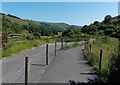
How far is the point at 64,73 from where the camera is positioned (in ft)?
29.5

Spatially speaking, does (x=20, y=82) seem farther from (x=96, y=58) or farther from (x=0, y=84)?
(x=96, y=58)

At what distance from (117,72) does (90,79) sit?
1805mm

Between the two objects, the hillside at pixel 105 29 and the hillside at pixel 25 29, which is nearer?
the hillside at pixel 25 29

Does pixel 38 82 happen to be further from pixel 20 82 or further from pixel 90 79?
pixel 90 79

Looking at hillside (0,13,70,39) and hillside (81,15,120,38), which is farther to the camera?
hillside (81,15,120,38)

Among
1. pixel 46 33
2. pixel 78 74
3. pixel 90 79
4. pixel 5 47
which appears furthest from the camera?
pixel 46 33

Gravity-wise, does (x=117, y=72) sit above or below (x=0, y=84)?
above

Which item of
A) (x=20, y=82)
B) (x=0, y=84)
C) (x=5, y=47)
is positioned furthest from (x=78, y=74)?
(x=5, y=47)

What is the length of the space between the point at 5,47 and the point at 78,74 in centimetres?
1085

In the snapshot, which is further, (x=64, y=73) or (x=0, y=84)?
(x=64, y=73)

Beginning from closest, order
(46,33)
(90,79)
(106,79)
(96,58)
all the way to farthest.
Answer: (106,79) < (90,79) < (96,58) < (46,33)

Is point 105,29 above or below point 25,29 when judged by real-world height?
below

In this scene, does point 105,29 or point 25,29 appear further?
point 25,29

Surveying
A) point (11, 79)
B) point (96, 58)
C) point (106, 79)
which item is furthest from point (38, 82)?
point (96, 58)
